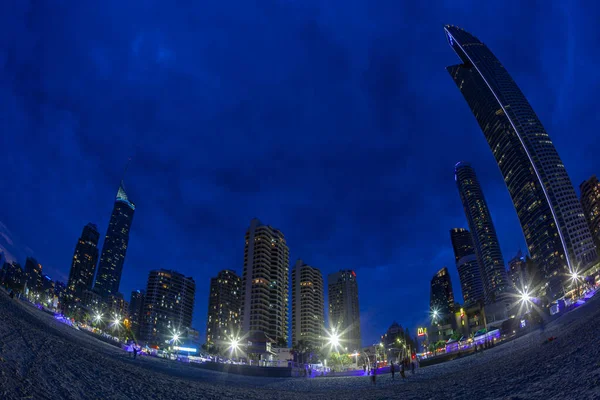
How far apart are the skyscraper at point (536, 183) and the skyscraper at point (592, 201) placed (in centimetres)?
1371

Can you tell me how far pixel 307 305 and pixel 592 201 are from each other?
159563mm

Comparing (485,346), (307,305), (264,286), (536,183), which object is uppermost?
(536,183)

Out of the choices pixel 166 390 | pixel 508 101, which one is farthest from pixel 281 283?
pixel 508 101

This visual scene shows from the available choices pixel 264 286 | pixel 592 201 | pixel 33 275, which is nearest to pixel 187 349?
pixel 264 286

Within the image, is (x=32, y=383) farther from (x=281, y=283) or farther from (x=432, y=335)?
(x=281, y=283)

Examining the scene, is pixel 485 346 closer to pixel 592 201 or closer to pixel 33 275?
pixel 592 201

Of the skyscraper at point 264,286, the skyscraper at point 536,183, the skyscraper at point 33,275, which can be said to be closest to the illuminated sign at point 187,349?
the skyscraper at point 264,286

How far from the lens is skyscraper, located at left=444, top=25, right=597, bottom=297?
150 meters

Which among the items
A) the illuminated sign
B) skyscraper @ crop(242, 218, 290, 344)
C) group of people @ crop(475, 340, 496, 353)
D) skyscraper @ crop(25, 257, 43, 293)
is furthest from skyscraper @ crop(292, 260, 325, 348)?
group of people @ crop(475, 340, 496, 353)

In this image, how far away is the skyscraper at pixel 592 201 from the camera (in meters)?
159

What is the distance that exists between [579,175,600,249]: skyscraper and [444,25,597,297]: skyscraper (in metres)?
13.7

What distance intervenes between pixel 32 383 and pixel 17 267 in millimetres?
140866

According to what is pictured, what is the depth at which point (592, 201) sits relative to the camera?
168875mm

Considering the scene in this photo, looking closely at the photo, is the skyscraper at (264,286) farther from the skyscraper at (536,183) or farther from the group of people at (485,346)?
the skyscraper at (536,183)
